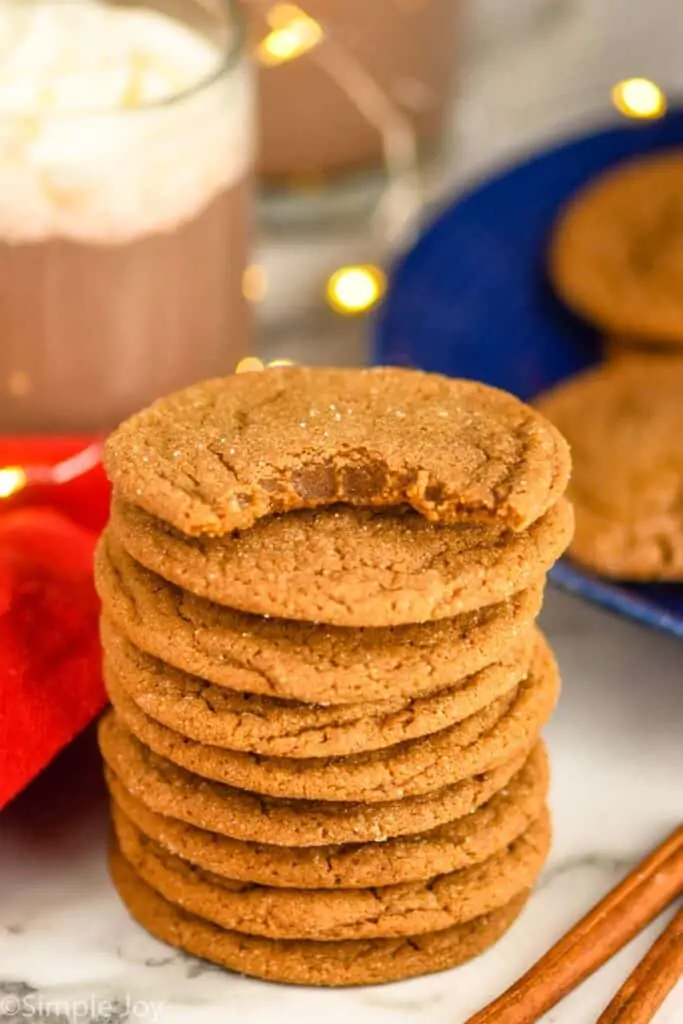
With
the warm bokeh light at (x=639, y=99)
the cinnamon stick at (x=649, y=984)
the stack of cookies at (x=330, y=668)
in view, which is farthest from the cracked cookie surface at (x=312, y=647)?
the warm bokeh light at (x=639, y=99)

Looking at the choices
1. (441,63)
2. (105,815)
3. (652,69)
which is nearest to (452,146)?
(441,63)

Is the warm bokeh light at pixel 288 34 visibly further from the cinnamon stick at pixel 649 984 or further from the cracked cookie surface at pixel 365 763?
the cinnamon stick at pixel 649 984

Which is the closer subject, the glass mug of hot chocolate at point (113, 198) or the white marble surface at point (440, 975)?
the white marble surface at point (440, 975)

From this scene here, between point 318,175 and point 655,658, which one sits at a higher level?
point 318,175

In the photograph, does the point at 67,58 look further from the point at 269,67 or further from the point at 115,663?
the point at 115,663

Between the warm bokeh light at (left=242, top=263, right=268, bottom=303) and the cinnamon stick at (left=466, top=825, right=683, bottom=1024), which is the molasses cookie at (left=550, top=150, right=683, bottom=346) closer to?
the warm bokeh light at (left=242, top=263, right=268, bottom=303)
